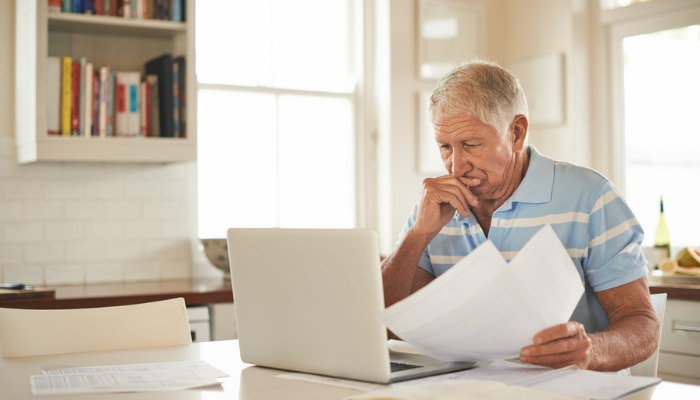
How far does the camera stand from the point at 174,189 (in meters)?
3.36

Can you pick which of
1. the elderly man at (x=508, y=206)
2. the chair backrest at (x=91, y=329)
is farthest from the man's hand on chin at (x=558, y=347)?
the chair backrest at (x=91, y=329)

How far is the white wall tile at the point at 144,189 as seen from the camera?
327 centimetres

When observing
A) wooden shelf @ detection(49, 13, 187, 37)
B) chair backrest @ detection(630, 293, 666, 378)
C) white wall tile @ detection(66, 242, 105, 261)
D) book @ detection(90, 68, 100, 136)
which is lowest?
chair backrest @ detection(630, 293, 666, 378)

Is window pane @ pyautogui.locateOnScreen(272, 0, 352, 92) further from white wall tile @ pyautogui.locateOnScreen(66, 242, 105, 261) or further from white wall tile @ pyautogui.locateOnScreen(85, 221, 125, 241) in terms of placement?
white wall tile @ pyautogui.locateOnScreen(66, 242, 105, 261)

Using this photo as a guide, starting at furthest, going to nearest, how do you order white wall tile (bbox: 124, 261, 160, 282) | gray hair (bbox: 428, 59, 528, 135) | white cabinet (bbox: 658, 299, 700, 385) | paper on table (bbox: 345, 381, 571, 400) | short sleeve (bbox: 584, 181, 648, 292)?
white wall tile (bbox: 124, 261, 160, 282)
white cabinet (bbox: 658, 299, 700, 385)
gray hair (bbox: 428, 59, 528, 135)
short sleeve (bbox: 584, 181, 648, 292)
paper on table (bbox: 345, 381, 571, 400)

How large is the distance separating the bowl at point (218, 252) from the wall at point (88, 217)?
0.26 metres

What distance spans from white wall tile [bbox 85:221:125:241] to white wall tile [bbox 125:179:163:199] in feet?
0.48

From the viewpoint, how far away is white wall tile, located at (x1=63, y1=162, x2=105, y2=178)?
3.14m

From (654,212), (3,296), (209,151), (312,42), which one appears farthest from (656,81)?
(3,296)

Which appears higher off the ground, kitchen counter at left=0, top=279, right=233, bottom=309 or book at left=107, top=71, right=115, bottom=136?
book at left=107, top=71, right=115, bottom=136

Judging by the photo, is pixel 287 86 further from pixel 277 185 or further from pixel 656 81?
pixel 656 81

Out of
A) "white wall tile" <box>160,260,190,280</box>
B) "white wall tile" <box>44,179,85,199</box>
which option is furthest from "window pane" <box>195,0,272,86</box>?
"white wall tile" <box>160,260,190,280</box>

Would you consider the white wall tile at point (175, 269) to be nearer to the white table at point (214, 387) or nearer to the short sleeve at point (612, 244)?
the white table at point (214, 387)

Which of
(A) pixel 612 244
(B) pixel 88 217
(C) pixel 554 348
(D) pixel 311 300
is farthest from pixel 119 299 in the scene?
(C) pixel 554 348
